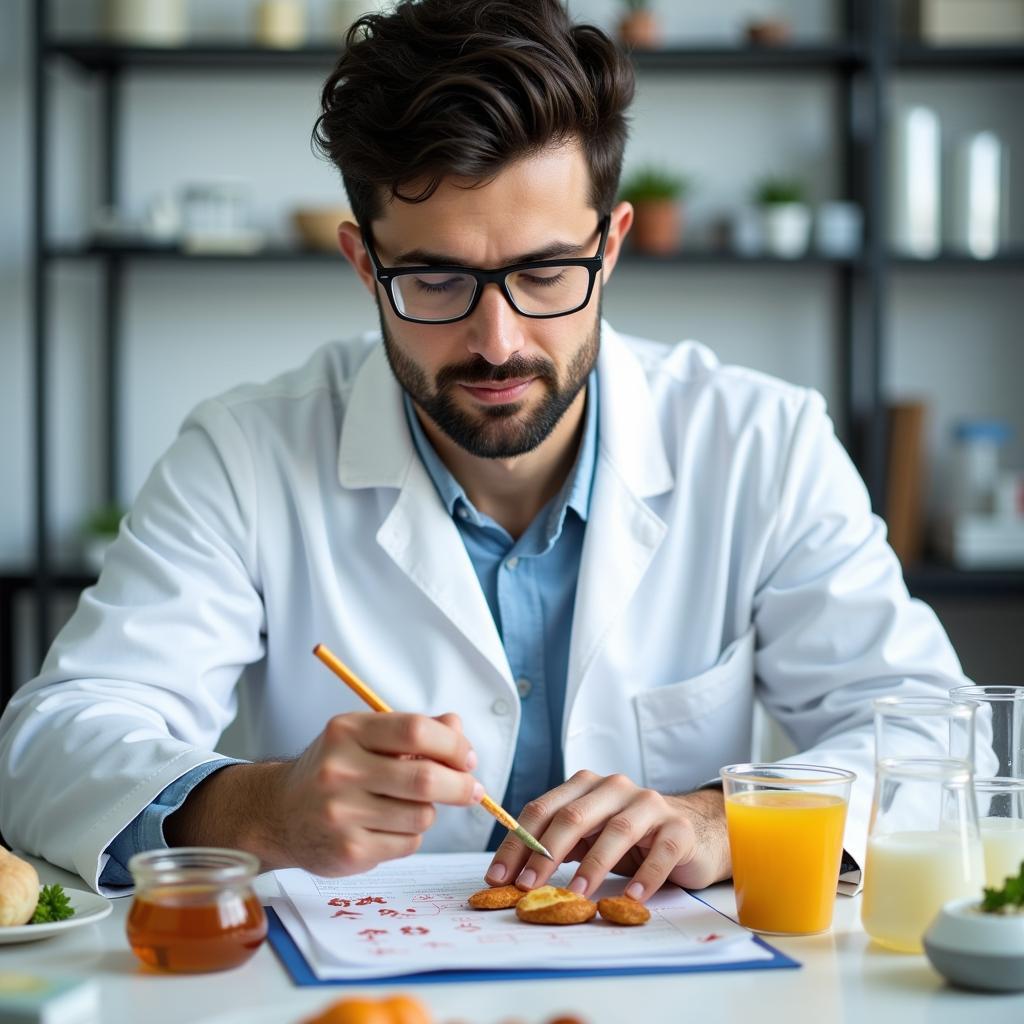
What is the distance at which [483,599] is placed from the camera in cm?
170

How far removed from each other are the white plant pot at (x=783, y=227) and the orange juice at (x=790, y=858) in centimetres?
239

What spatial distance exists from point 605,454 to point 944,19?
2108 mm

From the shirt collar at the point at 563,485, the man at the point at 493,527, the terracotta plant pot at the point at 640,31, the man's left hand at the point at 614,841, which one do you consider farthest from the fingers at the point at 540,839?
the terracotta plant pot at the point at 640,31

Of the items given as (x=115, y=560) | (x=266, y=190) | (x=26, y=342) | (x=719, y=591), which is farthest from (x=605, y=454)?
(x=26, y=342)

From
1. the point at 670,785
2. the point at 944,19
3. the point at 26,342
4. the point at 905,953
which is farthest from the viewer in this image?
the point at 26,342

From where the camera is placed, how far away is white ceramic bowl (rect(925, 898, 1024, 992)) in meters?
0.99

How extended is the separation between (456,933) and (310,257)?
2434 mm

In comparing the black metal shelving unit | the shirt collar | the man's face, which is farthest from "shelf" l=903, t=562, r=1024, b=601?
the man's face

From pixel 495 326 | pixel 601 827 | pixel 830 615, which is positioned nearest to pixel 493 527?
pixel 495 326

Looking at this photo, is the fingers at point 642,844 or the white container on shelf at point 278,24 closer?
the fingers at point 642,844

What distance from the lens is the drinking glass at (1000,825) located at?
44.1 inches

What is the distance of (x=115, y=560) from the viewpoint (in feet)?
5.60

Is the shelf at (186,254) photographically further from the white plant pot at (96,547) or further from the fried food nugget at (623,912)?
the fried food nugget at (623,912)

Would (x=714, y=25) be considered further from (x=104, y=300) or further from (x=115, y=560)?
(x=115, y=560)
